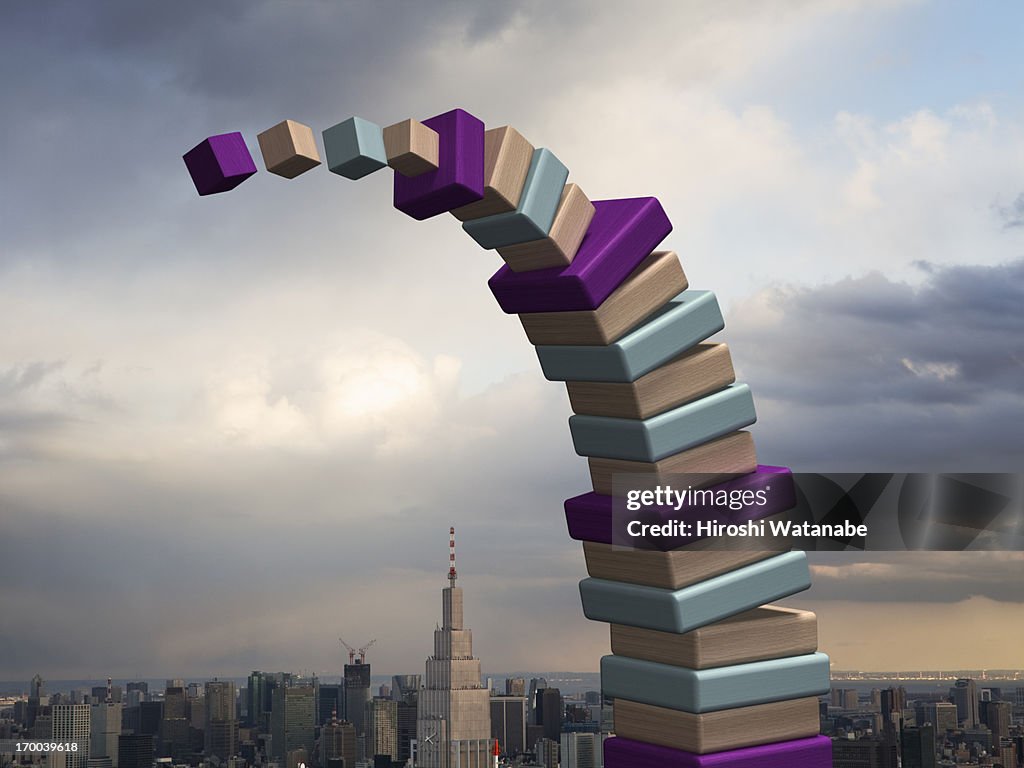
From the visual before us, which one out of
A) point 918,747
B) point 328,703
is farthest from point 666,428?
point 328,703

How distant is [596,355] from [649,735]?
1.93 metres

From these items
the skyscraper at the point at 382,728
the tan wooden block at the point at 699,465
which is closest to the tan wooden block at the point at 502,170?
the tan wooden block at the point at 699,465

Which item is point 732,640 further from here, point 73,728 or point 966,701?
point 73,728

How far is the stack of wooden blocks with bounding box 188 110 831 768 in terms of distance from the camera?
18.6 feet

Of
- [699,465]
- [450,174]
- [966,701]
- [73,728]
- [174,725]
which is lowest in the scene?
[174,725]

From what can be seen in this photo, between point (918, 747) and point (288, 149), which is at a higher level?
point (288, 149)

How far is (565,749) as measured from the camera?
28672 mm

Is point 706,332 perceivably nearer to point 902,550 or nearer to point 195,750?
point 902,550

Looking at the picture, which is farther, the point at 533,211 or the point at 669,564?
the point at 669,564

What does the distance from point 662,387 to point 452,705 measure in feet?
118

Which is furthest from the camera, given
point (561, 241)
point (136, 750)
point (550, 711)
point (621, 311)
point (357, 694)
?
point (357, 694)

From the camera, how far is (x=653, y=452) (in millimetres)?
5797

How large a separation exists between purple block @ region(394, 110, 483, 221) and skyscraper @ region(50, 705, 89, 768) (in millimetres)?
28951

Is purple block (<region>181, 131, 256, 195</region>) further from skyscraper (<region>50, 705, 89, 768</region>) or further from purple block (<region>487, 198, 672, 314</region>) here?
skyscraper (<region>50, 705, 89, 768</region>)
